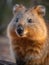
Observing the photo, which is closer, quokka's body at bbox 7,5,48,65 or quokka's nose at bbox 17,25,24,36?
quokka's nose at bbox 17,25,24,36

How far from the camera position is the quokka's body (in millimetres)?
4414

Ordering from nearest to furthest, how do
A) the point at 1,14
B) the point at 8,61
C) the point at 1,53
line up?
the point at 8,61 < the point at 1,53 < the point at 1,14

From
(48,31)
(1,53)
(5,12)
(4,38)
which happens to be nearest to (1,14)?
(5,12)

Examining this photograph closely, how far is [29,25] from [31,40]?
248mm

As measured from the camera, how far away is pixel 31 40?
4496 mm

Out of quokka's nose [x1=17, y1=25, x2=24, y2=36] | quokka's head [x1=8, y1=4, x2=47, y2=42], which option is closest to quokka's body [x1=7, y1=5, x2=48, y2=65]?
quokka's head [x1=8, y1=4, x2=47, y2=42]

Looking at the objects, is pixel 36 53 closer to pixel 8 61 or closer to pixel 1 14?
pixel 8 61

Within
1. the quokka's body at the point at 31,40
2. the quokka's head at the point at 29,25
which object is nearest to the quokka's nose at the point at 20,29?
the quokka's head at the point at 29,25

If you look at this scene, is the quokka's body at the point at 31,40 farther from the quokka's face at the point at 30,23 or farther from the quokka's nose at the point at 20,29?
the quokka's nose at the point at 20,29

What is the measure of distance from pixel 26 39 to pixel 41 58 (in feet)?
0.96

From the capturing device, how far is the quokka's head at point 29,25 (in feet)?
13.9

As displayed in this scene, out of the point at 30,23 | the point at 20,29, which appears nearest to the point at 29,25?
the point at 30,23

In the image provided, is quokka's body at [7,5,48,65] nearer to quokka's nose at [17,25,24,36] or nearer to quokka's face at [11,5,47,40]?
quokka's face at [11,5,47,40]

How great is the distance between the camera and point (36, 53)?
14.9ft
